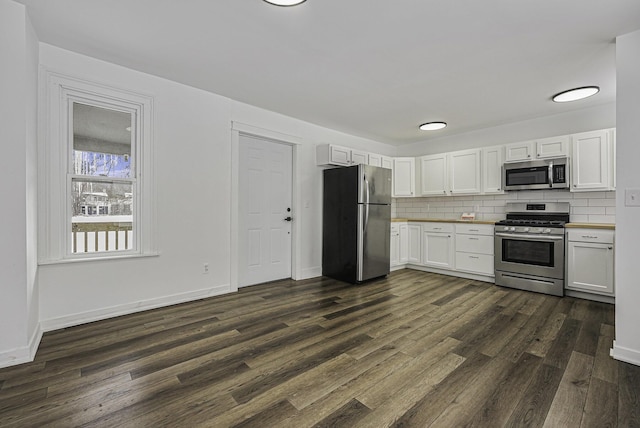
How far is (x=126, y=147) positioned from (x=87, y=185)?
1.67 ft

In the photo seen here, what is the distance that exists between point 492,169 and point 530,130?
77cm

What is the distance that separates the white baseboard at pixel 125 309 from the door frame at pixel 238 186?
0.36m

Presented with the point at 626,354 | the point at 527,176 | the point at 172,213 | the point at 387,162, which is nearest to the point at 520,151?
the point at 527,176

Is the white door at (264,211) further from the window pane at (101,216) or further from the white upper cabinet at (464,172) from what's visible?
the white upper cabinet at (464,172)

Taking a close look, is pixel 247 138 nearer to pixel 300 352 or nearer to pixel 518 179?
pixel 300 352

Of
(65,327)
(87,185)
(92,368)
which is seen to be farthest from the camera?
(87,185)

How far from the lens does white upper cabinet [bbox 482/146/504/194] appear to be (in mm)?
4605

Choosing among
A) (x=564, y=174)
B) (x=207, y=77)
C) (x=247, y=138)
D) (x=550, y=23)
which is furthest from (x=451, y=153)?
(x=207, y=77)

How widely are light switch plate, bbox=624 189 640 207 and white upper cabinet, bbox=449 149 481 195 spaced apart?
8.74ft

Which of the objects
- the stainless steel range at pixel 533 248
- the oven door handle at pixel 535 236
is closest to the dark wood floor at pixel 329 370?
the stainless steel range at pixel 533 248

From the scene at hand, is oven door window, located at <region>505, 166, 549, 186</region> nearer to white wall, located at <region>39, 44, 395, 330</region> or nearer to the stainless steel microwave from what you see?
the stainless steel microwave

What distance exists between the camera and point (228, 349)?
231 centimetres

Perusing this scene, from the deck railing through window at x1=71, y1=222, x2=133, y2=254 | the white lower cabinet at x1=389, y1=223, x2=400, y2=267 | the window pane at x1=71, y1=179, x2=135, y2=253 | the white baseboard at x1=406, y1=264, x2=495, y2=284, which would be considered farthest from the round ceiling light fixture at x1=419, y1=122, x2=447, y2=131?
the deck railing through window at x1=71, y1=222, x2=133, y2=254

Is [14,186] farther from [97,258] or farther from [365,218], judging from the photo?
[365,218]
